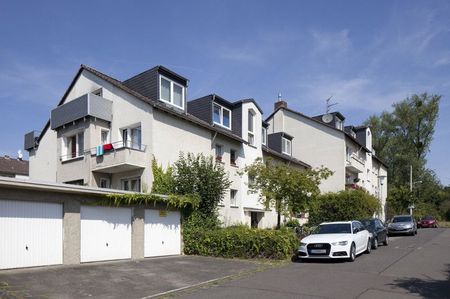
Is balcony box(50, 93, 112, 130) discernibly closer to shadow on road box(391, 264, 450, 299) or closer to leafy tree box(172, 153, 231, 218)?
leafy tree box(172, 153, 231, 218)

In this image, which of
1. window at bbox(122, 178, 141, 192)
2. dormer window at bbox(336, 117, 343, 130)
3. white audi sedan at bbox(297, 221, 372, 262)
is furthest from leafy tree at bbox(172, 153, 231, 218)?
dormer window at bbox(336, 117, 343, 130)

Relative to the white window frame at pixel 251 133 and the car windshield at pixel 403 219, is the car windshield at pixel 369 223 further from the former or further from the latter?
the car windshield at pixel 403 219

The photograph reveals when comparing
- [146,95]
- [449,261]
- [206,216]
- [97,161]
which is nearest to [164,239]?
[206,216]

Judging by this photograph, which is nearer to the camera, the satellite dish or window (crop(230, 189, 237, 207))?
window (crop(230, 189, 237, 207))

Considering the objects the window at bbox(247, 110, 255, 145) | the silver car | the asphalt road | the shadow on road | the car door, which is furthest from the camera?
the silver car

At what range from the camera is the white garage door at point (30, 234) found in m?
13.2

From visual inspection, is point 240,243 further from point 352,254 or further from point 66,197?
point 66,197

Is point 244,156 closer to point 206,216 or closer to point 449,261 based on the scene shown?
point 206,216

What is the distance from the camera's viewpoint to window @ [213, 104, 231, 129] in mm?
28405

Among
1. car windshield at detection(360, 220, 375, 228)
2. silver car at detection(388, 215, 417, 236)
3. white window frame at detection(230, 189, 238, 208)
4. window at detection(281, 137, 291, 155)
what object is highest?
window at detection(281, 137, 291, 155)

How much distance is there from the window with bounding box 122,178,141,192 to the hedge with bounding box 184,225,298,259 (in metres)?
4.35

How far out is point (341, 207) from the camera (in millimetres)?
31938

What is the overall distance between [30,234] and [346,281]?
9.62 meters

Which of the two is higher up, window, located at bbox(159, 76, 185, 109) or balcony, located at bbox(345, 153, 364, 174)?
window, located at bbox(159, 76, 185, 109)
